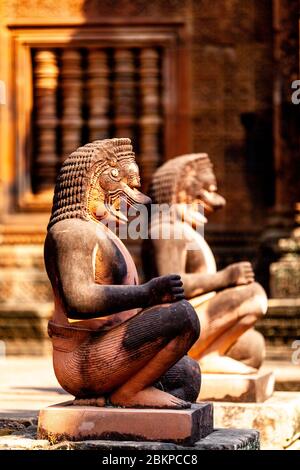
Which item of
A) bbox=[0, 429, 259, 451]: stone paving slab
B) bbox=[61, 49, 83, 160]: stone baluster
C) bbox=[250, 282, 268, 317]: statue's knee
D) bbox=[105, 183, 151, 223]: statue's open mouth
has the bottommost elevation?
bbox=[0, 429, 259, 451]: stone paving slab

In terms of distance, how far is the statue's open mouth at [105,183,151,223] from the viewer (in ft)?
18.2

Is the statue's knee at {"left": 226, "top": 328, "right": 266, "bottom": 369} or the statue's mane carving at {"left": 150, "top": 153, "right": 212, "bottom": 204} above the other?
the statue's mane carving at {"left": 150, "top": 153, "right": 212, "bottom": 204}

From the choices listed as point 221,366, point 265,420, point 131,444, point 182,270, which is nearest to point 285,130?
point 182,270


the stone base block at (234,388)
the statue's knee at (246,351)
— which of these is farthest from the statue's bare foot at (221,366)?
the statue's knee at (246,351)

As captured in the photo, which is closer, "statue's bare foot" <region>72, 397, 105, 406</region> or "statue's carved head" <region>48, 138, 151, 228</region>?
"statue's bare foot" <region>72, 397, 105, 406</region>

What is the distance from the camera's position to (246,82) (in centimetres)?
1408

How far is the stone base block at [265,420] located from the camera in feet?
22.4

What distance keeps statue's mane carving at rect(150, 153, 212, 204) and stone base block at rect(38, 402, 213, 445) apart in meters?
2.63

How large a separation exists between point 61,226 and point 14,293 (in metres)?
8.54

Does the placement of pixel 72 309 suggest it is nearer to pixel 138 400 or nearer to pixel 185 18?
pixel 138 400

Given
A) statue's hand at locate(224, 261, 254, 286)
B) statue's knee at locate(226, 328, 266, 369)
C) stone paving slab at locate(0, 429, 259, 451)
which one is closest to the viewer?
stone paving slab at locate(0, 429, 259, 451)

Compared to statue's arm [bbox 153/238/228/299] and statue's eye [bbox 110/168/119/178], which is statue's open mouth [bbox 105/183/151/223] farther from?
statue's arm [bbox 153/238/228/299]

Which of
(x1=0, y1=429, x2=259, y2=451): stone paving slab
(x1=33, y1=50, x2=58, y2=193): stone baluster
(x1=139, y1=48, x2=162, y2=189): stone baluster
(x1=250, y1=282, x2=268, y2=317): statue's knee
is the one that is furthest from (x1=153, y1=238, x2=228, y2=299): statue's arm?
(x1=33, y1=50, x2=58, y2=193): stone baluster

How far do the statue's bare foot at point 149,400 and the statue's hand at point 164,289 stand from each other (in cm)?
41
